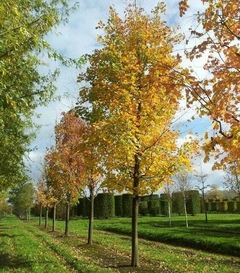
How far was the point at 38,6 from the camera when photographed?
265 inches

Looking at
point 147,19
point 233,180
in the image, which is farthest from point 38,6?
point 233,180

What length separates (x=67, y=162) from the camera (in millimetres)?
22281

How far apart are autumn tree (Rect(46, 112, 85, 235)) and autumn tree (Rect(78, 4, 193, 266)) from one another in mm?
10636

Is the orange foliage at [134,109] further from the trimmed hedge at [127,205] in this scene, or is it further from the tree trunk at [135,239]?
the trimmed hedge at [127,205]

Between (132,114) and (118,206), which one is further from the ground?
(132,114)

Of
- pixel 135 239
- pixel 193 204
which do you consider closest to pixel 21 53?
pixel 135 239

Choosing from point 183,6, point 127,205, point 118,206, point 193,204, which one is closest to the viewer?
point 183,6

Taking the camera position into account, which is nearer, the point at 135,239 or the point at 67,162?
the point at 135,239

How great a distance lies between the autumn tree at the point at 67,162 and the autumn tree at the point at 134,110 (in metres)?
10.6

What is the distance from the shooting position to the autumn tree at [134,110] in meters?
9.23

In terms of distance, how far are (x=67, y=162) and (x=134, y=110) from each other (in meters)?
13.6

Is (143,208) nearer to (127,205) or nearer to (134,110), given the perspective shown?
(127,205)

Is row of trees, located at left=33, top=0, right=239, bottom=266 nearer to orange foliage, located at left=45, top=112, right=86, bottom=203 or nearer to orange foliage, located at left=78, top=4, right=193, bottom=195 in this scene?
orange foliage, located at left=78, top=4, right=193, bottom=195

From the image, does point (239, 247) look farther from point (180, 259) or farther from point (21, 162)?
point (21, 162)
